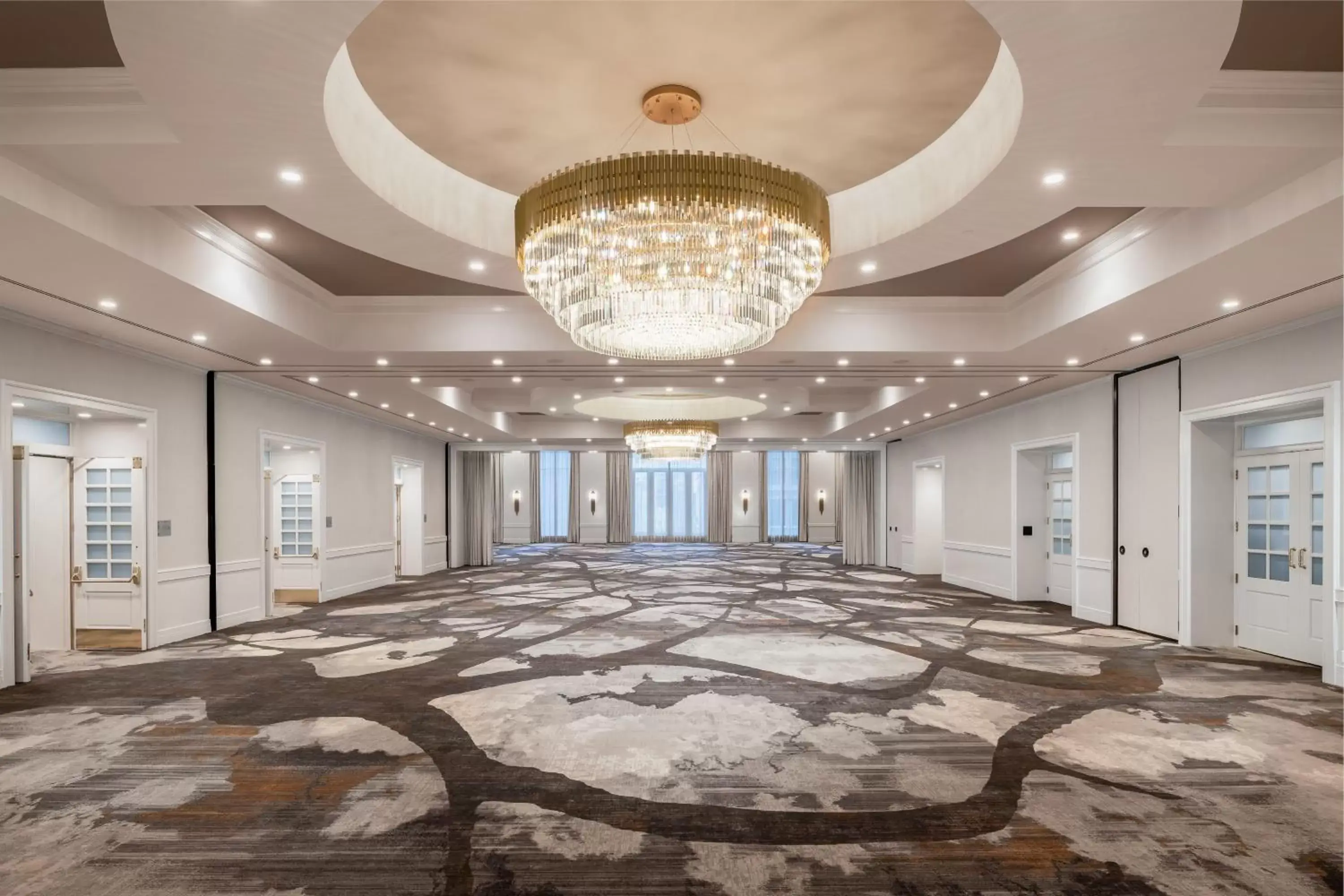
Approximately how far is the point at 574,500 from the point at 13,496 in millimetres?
19549

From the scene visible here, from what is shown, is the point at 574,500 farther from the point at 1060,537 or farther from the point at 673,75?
the point at 673,75

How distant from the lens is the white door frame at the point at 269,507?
33.0ft

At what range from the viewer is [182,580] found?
28.0 feet

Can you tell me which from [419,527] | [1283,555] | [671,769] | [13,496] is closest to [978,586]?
Result: [1283,555]

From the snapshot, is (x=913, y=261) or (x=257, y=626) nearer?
(x=913, y=261)

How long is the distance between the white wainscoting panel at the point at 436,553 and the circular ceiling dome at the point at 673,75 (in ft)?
42.4

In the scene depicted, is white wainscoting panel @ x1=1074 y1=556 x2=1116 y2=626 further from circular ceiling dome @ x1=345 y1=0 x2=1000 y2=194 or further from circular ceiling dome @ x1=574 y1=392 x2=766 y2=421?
circular ceiling dome @ x1=345 y1=0 x2=1000 y2=194

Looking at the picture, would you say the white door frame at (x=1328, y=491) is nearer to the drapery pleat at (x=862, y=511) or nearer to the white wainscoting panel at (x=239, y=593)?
the drapery pleat at (x=862, y=511)

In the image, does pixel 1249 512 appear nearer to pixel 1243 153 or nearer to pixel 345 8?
pixel 1243 153

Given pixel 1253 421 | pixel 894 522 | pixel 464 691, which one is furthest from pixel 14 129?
pixel 894 522

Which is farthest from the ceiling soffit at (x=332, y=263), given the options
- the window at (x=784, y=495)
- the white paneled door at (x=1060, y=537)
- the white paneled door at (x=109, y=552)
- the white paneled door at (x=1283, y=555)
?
the window at (x=784, y=495)

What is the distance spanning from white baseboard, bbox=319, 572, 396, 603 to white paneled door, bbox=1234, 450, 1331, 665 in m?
12.3

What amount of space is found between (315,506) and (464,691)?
7157mm

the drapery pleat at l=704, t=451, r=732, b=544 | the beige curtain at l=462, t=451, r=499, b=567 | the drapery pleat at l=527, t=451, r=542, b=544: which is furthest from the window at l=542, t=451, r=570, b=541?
the beige curtain at l=462, t=451, r=499, b=567
